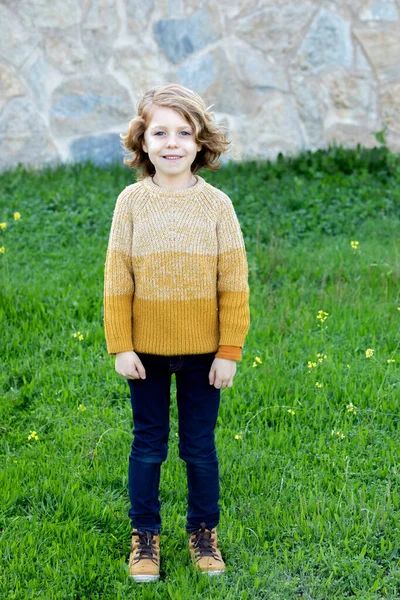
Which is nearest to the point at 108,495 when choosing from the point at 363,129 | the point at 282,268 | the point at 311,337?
the point at 311,337

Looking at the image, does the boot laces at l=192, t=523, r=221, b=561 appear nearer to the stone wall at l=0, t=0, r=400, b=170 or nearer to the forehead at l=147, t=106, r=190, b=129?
the forehead at l=147, t=106, r=190, b=129

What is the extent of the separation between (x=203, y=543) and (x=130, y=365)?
75cm

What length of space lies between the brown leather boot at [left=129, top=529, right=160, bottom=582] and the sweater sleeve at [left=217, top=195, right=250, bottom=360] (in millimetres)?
787

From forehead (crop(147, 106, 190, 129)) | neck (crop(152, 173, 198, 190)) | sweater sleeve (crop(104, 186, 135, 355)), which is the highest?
forehead (crop(147, 106, 190, 129))

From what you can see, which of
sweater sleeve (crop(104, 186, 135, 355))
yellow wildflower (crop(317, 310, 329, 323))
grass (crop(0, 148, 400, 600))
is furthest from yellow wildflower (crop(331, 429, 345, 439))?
sweater sleeve (crop(104, 186, 135, 355))

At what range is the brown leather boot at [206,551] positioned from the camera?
2822 mm

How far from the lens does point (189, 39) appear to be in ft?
22.9

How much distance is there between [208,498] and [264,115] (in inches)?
195

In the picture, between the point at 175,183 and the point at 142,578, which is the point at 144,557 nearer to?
the point at 142,578

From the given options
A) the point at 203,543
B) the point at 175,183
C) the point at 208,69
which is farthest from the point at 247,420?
the point at 208,69

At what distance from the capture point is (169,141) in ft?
8.61

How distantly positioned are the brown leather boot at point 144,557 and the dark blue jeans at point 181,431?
3 cm

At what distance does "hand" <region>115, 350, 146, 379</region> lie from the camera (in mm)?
2658

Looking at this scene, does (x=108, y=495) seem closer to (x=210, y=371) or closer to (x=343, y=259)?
(x=210, y=371)
